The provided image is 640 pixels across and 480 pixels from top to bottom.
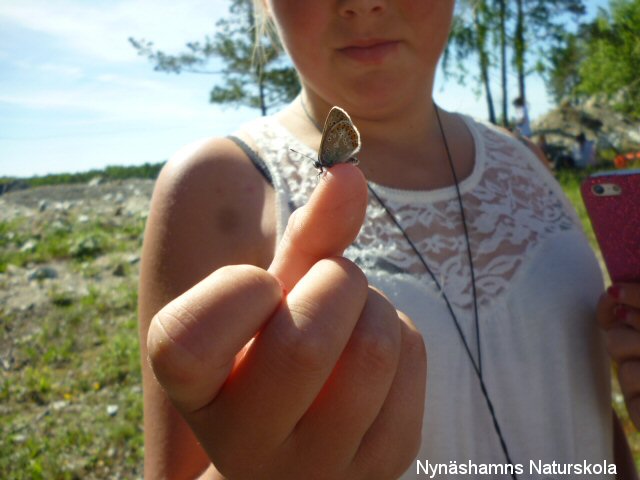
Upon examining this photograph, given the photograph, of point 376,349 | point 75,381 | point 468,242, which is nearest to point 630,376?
point 468,242

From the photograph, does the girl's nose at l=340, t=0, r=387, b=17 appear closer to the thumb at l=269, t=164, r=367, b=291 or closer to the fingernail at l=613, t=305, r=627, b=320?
the thumb at l=269, t=164, r=367, b=291

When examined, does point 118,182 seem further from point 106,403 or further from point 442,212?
point 442,212

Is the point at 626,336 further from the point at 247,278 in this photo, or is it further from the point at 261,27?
the point at 261,27

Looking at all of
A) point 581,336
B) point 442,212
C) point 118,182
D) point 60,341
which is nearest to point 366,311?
point 442,212

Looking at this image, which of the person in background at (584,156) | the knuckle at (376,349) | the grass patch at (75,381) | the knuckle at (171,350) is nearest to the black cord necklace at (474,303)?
the knuckle at (376,349)

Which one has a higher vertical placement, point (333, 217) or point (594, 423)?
point (333, 217)

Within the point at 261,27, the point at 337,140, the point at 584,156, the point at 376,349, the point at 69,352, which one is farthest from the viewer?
the point at 584,156
